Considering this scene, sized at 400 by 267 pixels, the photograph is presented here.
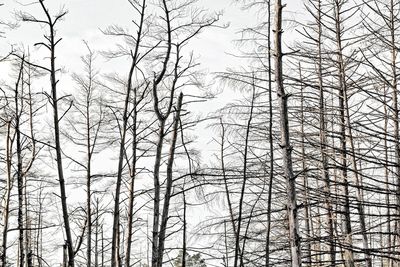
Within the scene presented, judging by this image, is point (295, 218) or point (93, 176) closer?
point (295, 218)

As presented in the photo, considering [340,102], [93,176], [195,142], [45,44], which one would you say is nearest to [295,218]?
[45,44]

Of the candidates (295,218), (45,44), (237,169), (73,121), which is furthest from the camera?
(73,121)

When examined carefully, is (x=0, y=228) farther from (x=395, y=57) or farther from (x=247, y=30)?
(x=395, y=57)

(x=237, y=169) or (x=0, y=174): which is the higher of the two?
(x=0, y=174)

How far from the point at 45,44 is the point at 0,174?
30.8ft

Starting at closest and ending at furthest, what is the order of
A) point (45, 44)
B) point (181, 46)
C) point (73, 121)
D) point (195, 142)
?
point (45, 44) < point (181, 46) < point (195, 142) < point (73, 121)

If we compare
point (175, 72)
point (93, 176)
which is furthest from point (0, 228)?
point (175, 72)

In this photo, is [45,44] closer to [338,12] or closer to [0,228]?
[338,12]

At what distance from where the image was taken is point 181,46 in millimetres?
10125

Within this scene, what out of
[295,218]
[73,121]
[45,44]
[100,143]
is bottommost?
[295,218]

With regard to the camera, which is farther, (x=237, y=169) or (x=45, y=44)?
(x=237, y=169)

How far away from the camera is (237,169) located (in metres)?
8.72

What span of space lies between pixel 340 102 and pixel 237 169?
3105 mm

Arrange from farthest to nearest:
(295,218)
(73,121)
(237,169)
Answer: (73,121) < (237,169) < (295,218)
